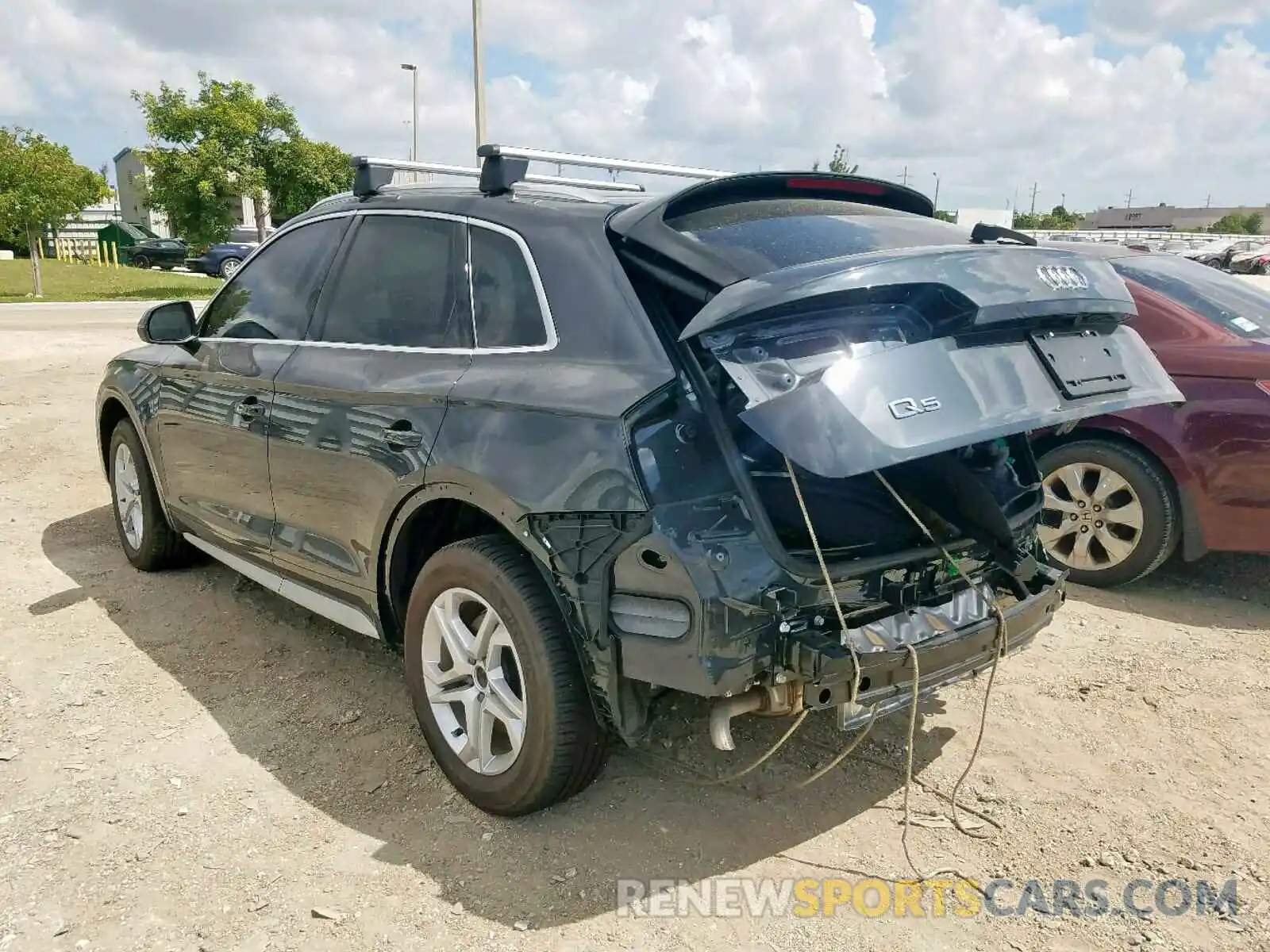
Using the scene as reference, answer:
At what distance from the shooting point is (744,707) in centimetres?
266

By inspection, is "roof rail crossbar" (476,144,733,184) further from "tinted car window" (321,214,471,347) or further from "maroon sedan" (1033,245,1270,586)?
"maroon sedan" (1033,245,1270,586)

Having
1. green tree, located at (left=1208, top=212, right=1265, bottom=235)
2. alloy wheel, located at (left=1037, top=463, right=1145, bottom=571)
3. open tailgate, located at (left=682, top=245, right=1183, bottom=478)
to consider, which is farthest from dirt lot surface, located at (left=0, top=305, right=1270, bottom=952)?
green tree, located at (left=1208, top=212, right=1265, bottom=235)

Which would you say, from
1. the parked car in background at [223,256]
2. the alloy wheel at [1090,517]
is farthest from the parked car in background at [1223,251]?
the alloy wheel at [1090,517]

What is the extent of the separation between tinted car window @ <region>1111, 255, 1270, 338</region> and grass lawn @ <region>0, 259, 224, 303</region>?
21.9 metres

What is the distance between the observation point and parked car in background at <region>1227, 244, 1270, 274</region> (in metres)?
36.9

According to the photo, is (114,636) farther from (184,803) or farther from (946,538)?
(946,538)

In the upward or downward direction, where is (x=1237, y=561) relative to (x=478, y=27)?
downward

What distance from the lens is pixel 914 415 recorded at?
2387mm

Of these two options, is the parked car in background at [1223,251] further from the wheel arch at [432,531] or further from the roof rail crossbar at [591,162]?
the wheel arch at [432,531]

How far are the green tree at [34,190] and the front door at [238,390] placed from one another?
837 inches

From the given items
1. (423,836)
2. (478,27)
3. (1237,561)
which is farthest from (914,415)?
(478,27)

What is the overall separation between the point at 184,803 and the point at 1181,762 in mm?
3338

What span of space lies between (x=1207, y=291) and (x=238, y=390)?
487cm

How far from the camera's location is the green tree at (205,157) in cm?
2233
